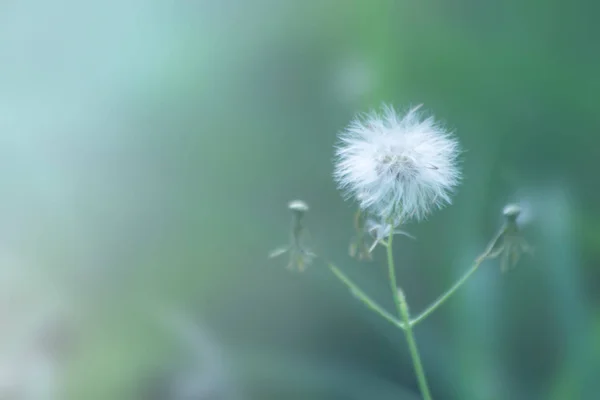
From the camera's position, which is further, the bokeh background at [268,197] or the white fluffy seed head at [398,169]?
the bokeh background at [268,197]

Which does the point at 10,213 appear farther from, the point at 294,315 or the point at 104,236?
the point at 294,315

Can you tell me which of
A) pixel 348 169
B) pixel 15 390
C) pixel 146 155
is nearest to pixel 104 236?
pixel 146 155

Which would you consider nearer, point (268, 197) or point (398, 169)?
point (398, 169)

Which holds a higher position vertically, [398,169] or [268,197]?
[268,197]

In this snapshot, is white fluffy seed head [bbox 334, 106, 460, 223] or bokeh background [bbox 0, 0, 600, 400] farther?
bokeh background [bbox 0, 0, 600, 400]
